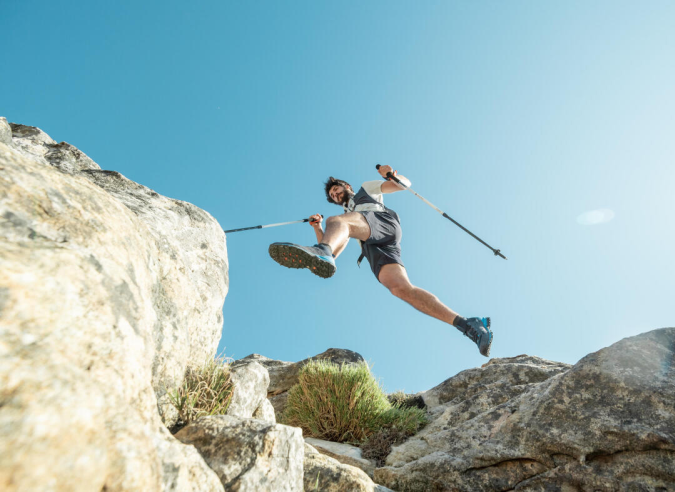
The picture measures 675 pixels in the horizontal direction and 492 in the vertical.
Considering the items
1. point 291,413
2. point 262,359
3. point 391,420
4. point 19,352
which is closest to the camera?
point 19,352

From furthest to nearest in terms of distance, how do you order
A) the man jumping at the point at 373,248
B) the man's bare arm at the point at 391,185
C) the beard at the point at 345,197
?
the beard at the point at 345,197 < the man's bare arm at the point at 391,185 < the man jumping at the point at 373,248

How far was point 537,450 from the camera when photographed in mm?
3268

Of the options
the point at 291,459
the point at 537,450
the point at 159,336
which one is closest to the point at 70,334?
the point at 159,336

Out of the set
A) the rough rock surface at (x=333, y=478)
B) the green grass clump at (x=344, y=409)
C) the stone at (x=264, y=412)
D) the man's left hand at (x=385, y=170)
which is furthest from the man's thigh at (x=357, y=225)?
the rough rock surface at (x=333, y=478)

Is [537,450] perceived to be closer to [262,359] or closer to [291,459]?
[291,459]

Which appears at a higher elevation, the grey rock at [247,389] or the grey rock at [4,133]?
the grey rock at [4,133]

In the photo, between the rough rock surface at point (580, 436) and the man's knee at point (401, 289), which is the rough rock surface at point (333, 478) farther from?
the man's knee at point (401, 289)

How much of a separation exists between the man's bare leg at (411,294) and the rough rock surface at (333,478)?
9.94ft

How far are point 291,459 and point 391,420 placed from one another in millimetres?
3680

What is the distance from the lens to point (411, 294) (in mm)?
5832

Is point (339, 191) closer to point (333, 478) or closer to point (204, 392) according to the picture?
point (204, 392)

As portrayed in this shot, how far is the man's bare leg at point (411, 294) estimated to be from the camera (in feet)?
18.3

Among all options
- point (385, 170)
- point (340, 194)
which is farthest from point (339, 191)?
point (385, 170)

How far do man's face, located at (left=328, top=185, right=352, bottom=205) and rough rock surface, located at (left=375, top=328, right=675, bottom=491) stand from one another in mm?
4064
